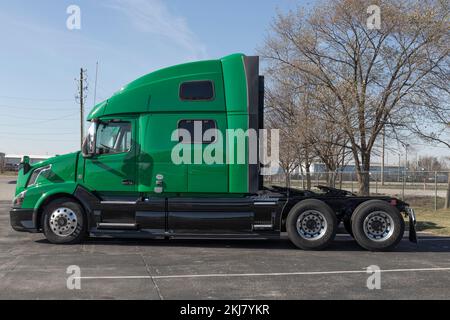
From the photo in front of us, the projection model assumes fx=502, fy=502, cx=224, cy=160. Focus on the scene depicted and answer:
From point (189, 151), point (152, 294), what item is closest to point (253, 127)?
point (189, 151)

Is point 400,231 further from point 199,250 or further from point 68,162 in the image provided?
point 68,162

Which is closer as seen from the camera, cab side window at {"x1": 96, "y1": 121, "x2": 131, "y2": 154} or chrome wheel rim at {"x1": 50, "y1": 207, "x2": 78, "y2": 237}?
chrome wheel rim at {"x1": 50, "y1": 207, "x2": 78, "y2": 237}

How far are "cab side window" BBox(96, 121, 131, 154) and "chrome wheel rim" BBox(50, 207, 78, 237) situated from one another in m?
1.44

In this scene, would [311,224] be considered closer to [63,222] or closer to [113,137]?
[113,137]

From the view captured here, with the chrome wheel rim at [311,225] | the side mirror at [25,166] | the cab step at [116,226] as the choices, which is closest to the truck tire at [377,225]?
the chrome wheel rim at [311,225]

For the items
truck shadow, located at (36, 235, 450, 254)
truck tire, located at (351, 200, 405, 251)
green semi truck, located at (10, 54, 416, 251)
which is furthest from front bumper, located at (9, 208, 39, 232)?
truck tire, located at (351, 200, 405, 251)

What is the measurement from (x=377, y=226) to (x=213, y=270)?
169 inches

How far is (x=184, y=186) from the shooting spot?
10648 mm

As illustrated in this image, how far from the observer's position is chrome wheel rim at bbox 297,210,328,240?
10617 millimetres

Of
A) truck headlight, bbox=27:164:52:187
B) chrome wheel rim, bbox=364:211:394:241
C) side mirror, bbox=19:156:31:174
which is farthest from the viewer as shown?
side mirror, bbox=19:156:31:174

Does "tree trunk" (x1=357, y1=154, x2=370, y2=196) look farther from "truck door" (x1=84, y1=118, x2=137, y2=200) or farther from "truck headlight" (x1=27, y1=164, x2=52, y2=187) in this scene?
"truck headlight" (x1=27, y1=164, x2=52, y2=187)

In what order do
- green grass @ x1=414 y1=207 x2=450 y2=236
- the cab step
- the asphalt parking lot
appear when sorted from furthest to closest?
green grass @ x1=414 y1=207 x2=450 y2=236 → the cab step → the asphalt parking lot

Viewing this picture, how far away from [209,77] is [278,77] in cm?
1422

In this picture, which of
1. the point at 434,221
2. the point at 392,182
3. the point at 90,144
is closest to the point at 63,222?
the point at 90,144
